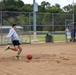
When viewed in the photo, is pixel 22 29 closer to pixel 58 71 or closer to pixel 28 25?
pixel 28 25

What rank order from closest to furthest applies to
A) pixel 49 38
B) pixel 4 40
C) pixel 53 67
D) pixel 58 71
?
pixel 58 71 → pixel 53 67 → pixel 4 40 → pixel 49 38

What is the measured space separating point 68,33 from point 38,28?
4748 millimetres

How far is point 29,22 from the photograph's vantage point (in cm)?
3209

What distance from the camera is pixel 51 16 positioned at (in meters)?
34.9

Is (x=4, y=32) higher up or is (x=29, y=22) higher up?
(x=29, y=22)

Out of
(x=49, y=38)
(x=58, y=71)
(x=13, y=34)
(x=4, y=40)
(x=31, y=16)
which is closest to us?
(x=58, y=71)

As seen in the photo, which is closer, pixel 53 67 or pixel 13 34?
pixel 53 67

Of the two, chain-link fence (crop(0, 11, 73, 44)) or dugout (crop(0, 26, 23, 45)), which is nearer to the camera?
dugout (crop(0, 26, 23, 45))

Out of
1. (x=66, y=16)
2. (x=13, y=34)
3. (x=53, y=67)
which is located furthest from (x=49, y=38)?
(x=53, y=67)

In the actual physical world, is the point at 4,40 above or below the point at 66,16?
below

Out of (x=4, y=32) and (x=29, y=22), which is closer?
(x=4, y=32)

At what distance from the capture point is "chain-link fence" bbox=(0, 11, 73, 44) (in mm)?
29828

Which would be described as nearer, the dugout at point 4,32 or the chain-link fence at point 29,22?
the dugout at point 4,32

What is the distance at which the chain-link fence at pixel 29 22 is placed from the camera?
97.9ft
